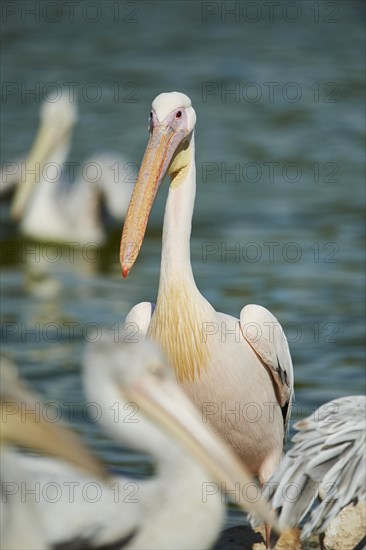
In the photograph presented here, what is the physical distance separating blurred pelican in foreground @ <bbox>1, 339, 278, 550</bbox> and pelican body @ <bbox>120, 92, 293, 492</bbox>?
158 cm

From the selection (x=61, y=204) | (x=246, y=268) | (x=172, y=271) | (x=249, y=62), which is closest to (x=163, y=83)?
(x=249, y=62)

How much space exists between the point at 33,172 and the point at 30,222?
416 mm

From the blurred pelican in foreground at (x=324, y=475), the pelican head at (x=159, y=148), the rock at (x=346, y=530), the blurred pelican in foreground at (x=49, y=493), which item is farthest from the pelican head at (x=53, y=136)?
the blurred pelican in foreground at (x=49, y=493)

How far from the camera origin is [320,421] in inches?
216

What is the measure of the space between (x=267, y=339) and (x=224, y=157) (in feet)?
24.8

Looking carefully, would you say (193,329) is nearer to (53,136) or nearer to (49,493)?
(49,493)

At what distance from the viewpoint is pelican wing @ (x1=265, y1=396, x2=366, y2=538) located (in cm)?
533

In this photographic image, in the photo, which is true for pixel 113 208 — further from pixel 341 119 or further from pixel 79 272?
pixel 341 119

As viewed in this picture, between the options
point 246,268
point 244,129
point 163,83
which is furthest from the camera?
point 163,83

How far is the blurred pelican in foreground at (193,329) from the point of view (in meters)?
5.81

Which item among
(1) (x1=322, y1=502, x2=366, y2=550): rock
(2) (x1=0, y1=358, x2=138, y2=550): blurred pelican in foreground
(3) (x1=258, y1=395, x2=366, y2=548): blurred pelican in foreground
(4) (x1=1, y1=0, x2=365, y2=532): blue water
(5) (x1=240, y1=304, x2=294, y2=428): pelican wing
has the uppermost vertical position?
(2) (x1=0, y1=358, x2=138, y2=550): blurred pelican in foreground

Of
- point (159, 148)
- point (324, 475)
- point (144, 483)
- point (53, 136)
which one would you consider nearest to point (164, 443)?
point (144, 483)

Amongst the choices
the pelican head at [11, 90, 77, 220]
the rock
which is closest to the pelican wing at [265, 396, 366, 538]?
the rock

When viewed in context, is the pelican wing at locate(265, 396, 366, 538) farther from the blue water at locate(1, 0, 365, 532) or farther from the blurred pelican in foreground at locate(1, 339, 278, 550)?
the blue water at locate(1, 0, 365, 532)
